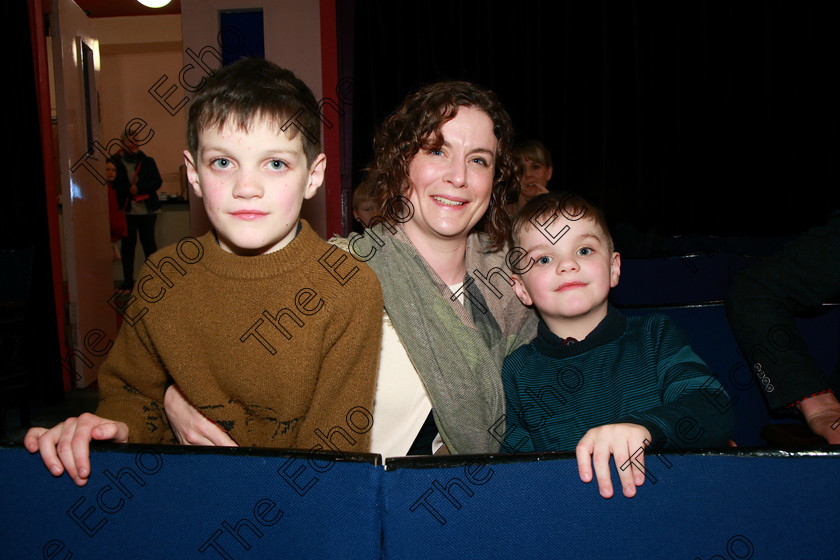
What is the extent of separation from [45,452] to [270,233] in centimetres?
48

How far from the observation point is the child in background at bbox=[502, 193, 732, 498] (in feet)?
3.63

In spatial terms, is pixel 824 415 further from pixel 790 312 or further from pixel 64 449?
pixel 64 449

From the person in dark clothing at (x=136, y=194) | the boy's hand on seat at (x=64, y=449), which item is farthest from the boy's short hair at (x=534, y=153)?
the person in dark clothing at (x=136, y=194)

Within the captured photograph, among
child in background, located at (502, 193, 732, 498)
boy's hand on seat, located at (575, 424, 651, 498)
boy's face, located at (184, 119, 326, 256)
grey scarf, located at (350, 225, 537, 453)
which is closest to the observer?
boy's hand on seat, located at (575, 424, 651, 498)

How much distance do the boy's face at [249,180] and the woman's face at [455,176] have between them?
1.35ft

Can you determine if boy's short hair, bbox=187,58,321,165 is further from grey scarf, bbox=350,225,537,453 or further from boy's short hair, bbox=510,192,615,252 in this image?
boy's short hair, bbox=510,192,615,252

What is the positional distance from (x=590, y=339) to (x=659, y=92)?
163 inches

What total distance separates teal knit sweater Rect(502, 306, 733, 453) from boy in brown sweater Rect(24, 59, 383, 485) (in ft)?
1.26

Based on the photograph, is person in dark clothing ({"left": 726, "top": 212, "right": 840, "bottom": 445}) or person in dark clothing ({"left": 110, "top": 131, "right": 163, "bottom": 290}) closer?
person in dark clothing ({"left": 726, "top": 212, "right": 840, "bottom": 445})

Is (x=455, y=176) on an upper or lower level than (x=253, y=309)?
upper

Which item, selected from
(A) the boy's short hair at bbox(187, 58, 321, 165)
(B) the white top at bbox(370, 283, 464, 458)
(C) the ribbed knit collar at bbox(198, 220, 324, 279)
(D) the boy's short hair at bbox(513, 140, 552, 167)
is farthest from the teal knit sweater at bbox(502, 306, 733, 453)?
(D) the boy's short hair at bbox(513, 140, 552, 167)

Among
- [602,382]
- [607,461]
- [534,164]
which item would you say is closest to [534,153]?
[534,164]

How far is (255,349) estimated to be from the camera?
Result: 102 centimetres

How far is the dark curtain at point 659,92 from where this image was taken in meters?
4.37
